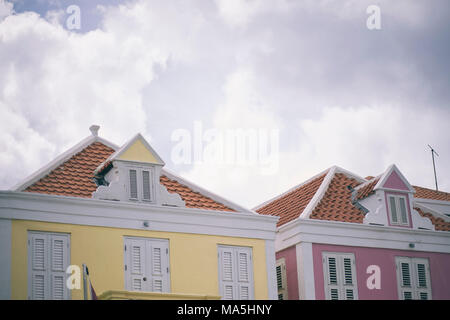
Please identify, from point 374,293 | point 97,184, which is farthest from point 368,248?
point 97,184

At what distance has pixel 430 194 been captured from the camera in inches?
1534

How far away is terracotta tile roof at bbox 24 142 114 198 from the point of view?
27.9 m

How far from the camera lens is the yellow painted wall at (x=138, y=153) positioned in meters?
28.9

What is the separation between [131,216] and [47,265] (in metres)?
3.15

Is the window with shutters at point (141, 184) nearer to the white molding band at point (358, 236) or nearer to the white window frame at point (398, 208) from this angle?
the white molding band at point (358, 236)

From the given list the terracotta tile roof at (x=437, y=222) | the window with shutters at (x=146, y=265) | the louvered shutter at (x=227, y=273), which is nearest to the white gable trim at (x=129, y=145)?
the window with shutters at (x=146, y=265)

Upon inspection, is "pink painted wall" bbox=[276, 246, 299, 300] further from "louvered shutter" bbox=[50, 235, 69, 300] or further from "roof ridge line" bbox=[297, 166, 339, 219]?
"louvered shutter" bbox=[50, 235, 69, 300]

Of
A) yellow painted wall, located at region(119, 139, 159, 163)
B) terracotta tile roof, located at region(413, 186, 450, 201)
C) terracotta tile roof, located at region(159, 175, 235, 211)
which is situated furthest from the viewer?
terracotta tile roof, located at region(413, 186, 450, 201)

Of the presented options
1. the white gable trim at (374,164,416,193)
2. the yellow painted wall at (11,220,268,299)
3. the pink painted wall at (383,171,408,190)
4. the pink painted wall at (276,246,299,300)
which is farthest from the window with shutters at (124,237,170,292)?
the pink painted wall at (383,171,408,190)

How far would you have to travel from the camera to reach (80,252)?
2708 cm

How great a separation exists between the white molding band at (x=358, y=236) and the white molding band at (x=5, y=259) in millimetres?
10030

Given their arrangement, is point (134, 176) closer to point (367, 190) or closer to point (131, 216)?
point (131, 216)

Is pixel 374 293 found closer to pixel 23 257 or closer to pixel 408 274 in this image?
pixel 408 274

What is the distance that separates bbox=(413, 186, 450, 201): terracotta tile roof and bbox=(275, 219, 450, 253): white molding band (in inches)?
181
